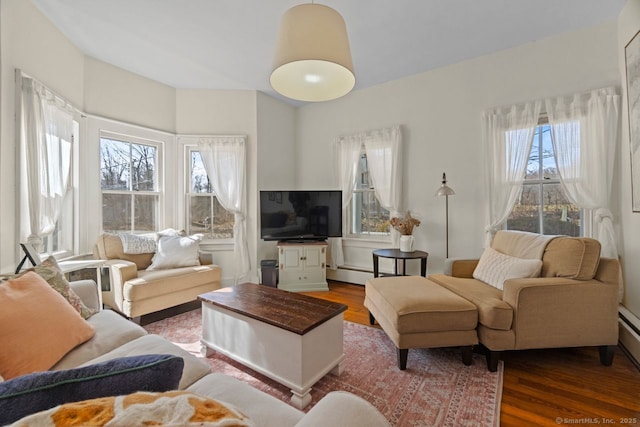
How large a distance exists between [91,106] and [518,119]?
15.6 ft

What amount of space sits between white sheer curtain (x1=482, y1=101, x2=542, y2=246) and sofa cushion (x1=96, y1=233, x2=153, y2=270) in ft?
13.0

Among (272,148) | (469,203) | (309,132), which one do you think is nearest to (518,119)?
(469,203)

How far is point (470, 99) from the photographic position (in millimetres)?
3252

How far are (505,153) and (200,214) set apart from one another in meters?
3.99

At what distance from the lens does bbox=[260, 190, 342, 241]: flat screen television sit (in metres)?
3.97

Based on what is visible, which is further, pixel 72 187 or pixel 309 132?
pixel 309 132

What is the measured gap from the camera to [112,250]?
299cm

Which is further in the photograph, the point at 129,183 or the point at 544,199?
the point at 129,183

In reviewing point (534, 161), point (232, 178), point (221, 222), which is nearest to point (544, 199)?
point (534, 161)

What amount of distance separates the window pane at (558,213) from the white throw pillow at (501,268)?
849 mm

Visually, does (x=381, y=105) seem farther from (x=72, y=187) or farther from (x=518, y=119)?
(x=72, y=187)

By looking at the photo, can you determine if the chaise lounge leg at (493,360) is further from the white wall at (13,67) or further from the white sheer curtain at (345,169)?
the white wall at (13,67)

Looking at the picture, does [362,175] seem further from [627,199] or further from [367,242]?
[627,199]

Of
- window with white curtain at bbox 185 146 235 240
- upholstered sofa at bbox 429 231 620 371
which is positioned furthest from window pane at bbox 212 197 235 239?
upholstered sofa at bbox 429 231 620 371
